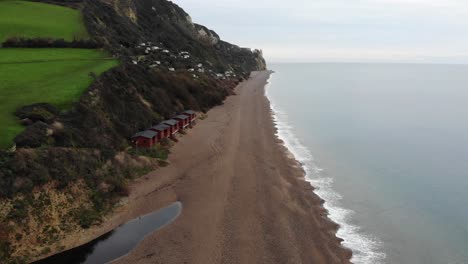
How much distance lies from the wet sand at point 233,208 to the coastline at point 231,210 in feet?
0.17

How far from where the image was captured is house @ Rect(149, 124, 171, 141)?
1515 inches

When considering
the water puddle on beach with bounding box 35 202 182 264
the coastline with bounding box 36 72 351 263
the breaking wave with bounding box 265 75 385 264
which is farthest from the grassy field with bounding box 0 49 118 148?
the breaking wave with bounding box 265 75 385 264

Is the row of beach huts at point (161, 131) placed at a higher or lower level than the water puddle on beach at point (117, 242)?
higher

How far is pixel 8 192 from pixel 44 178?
2282 mm

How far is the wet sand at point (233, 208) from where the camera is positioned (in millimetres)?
22141

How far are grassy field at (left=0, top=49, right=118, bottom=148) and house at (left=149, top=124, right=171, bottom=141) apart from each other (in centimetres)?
712

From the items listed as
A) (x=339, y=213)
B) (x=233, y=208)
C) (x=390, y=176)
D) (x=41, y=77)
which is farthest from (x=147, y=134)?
(x=390, y=176)

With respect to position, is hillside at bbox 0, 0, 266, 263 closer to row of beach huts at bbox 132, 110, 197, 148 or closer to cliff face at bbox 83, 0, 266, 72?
row of beach huts at bbox 132, 110, 197, 148

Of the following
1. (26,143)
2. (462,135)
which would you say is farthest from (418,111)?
(26,143)

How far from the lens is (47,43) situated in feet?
177

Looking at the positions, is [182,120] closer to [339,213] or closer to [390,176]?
[390,176]

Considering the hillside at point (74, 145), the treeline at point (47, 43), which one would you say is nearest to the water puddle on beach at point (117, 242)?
the hillside at point (74, 145)

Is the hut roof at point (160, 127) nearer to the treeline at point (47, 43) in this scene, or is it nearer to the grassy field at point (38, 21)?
the treeline at point (47, 43)

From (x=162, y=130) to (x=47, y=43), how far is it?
25991mm
